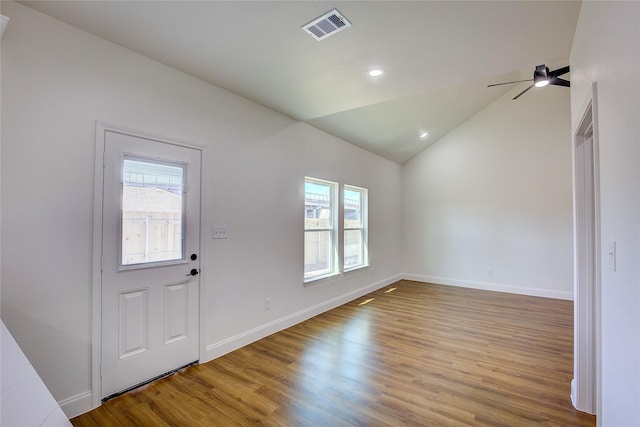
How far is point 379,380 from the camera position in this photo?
8.33 ft

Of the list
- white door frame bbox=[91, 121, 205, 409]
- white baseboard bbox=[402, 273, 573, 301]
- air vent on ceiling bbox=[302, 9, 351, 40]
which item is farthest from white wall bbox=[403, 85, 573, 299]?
white door frame bbox=[91, 121, 205, 409]

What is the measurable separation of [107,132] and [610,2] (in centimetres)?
300

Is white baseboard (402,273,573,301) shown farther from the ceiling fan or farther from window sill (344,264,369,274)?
the ceiling fan

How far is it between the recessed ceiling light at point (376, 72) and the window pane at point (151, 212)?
193 centimetres

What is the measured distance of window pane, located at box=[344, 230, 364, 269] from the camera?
17.2 feet

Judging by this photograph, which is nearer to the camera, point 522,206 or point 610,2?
point 610,2

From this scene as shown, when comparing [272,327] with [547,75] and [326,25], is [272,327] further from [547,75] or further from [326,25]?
[547,75]

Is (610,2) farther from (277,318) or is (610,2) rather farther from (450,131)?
(450,131)

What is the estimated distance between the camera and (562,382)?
2.52m

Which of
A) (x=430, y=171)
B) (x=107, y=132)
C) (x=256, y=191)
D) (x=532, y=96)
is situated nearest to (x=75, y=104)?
(x=107, y=132)

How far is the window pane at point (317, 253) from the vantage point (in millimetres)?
4348

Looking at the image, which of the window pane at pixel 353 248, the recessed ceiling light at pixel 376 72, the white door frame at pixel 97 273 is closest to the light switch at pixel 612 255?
the recessed ceiling light at pixel 376 72

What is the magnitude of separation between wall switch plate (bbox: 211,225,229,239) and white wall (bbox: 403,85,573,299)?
4.84m

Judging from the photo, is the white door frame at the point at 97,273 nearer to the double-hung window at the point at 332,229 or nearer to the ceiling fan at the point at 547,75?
the double-hung window at the point at 332,229
